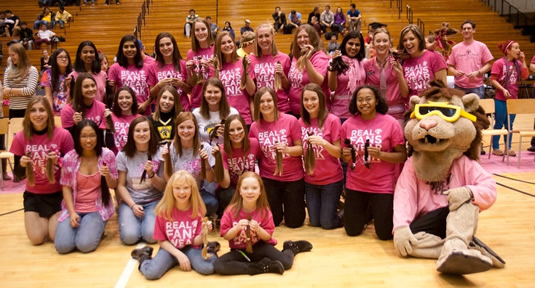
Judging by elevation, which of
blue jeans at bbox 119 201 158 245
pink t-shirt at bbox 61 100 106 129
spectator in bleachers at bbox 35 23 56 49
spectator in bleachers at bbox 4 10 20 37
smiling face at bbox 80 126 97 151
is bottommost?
blue jeans at bbox 119 201 158 245

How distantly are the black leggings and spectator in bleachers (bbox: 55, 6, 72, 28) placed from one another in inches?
575

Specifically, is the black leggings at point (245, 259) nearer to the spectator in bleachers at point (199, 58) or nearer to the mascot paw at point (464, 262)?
the mascot paw at point (464, 262)

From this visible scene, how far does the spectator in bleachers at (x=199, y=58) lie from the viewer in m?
5.03

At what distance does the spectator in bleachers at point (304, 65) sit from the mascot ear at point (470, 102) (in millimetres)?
1433

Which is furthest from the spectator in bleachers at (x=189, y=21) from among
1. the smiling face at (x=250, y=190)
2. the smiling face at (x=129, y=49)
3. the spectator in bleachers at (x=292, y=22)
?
the smiling face at (x=250, y=190)

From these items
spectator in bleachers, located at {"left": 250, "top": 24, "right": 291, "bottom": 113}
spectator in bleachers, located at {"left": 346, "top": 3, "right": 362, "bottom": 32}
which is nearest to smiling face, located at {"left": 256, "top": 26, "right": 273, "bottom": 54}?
spectator in bleachers, located at {"left": 250, "top": 24, "right": 291, "bottom": 113}

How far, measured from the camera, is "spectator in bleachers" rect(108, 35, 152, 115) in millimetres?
5066

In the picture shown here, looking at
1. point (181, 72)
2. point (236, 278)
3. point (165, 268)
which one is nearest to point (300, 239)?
point (236, 278)

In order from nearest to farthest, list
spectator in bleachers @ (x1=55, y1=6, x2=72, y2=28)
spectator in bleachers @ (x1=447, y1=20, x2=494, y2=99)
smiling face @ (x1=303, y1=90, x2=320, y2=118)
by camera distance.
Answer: smiling face @ (x1=303, y1=90, x2=320, y2=118)
spectator in bleachers @ (x1=447, y1=20, x2=494, y2=99)
spectator in bleachers @ (x1=55, y1=6, x2=72, y2=28)

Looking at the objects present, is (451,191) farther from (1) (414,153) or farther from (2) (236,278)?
(2) (236,278)

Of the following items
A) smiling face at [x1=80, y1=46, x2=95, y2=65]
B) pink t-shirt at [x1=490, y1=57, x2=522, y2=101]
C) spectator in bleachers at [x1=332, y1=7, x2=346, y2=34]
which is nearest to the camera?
smiling face at [x1=80, y1=46, x2=95, y2=65]

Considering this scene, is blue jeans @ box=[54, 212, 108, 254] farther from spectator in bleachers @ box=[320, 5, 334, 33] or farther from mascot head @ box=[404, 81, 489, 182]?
spectator in bleachers @ box=[320, 5, 334, 33]

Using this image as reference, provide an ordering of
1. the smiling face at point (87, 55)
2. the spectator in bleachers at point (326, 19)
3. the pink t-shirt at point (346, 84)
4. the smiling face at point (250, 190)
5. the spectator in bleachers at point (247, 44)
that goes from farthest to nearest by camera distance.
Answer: the spectator in bleachers at point (326, 19) < the spectator in bleachers at point (247, 44) < the smiling face at point (87, 55) < the pink t-shirt at point (346, 84) < the smiling face at point (250, 190)

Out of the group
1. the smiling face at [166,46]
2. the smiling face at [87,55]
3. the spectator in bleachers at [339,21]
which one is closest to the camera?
the smiling face at [166,46]
